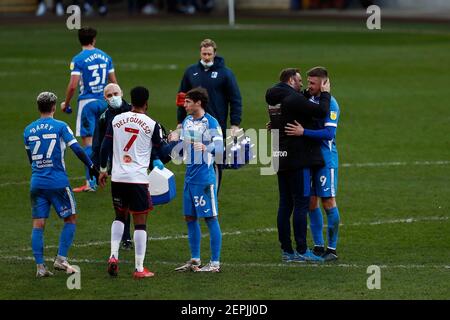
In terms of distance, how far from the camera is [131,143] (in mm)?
12336

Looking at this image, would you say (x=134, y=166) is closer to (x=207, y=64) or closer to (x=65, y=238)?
(x=65, y=238)

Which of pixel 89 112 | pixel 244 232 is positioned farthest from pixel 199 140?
pixel 89 112

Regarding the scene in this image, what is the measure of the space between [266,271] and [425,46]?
26.4 metres

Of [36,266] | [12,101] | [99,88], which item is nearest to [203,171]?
[36,266]

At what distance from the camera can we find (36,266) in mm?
12969

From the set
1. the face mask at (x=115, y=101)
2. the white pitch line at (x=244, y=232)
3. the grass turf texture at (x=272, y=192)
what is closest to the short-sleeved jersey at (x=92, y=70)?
the grass turf texture at (x=272, y=192)

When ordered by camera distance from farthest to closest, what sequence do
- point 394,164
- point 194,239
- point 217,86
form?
point 394,164, point 217,86, point 194,239

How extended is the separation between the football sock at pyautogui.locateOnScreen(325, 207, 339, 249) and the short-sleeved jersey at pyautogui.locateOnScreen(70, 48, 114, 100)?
581cm

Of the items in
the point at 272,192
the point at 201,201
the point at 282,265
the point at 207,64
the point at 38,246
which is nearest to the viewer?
the point at 38,246

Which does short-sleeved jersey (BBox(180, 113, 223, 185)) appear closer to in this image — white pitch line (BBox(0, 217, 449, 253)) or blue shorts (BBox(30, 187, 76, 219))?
blue shorts (BBox(30, 187, 76, 219))

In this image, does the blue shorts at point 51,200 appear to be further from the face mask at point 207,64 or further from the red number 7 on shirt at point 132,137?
the face mask at point 207,64

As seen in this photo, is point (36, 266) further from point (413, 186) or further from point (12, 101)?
point (12, 101)

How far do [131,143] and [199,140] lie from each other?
77 cm

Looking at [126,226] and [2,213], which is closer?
[126,226]
